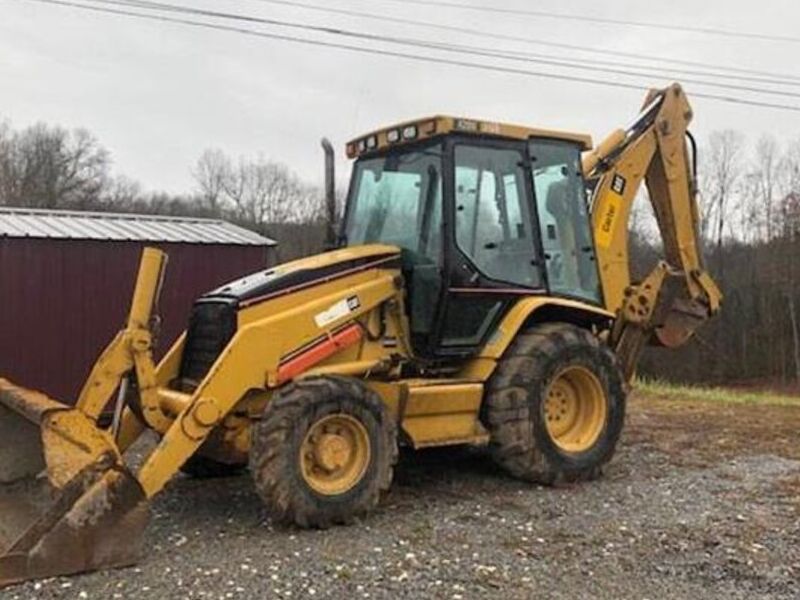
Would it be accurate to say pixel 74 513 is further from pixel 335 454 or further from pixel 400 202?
pixel 400 202

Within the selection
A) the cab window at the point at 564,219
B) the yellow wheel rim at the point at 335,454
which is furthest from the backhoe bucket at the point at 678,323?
the yellow wheel rim at the point at 335,454

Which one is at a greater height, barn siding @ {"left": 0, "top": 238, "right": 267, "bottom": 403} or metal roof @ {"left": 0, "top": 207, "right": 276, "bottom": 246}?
metal roof @ {"left": 0, "top": 207, "right": 276, "bottom": 246}

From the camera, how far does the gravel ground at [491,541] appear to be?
15.4 ft

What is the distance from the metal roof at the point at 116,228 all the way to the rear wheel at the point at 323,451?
19.3ft

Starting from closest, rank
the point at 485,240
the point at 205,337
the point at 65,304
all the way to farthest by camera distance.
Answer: the point at 205,337
the point at 485,240
the point at 65,304

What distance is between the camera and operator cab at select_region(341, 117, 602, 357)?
664 cm

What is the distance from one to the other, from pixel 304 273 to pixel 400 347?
2.99ft

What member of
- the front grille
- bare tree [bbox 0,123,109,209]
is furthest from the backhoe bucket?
bare tree [bbox 0,123,109,209]

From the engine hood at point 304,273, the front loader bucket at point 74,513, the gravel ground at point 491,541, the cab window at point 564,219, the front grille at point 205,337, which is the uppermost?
the cab window at point 564,219

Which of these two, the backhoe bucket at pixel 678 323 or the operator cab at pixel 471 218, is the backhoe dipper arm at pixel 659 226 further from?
the operator cab at pixel 471 218

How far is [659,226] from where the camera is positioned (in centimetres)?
830

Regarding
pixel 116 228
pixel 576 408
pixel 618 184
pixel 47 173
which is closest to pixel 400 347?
pixel 576 408

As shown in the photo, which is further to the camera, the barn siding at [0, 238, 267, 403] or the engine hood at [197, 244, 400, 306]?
the barn siding at [0, 238, 267, 403]

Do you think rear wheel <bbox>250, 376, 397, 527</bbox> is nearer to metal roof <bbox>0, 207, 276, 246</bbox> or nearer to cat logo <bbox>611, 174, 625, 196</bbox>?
cat logo <bbox>611, 174, 625, 196</bbox>
